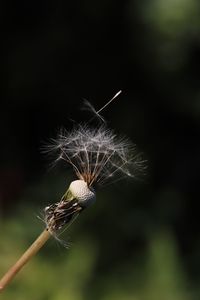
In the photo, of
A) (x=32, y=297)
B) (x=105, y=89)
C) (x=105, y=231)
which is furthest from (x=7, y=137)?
(x=32, y=297)

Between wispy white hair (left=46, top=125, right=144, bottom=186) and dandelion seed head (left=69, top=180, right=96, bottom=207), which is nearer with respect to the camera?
dandelion seed head (left=69, top=180, right=96, bottom=207)

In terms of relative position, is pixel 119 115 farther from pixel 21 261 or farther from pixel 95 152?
pixel 21 261

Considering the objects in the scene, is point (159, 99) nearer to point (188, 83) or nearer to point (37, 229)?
point (188, 83)

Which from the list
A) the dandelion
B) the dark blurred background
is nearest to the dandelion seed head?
the dandelion

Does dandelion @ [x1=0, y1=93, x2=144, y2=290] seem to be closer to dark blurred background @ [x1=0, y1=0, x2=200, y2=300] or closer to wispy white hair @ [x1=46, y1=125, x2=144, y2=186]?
wispy white hair @ [x1=46, y1=125, x2=144, y2=186]

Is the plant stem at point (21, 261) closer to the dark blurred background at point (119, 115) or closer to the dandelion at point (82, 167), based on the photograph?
the dandelion at point (82, 167)

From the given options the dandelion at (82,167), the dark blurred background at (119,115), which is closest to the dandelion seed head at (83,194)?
the dandelion at (82,167)
